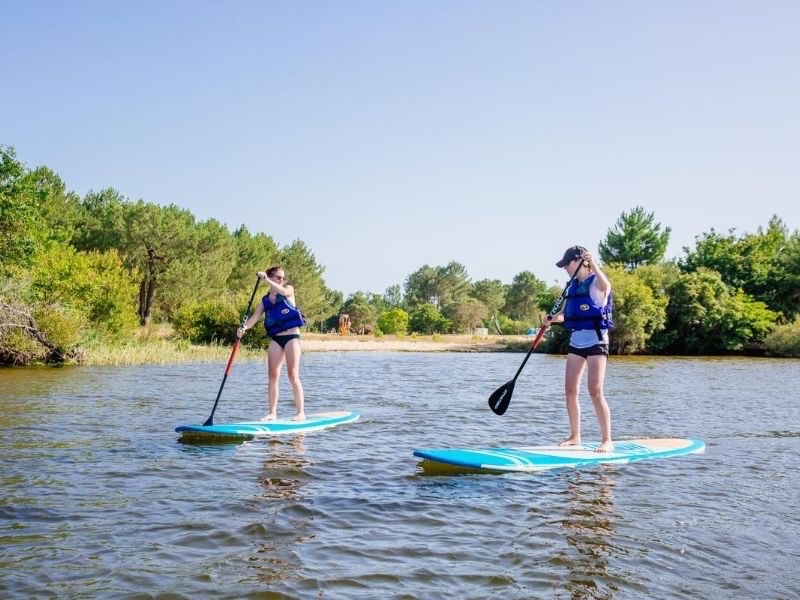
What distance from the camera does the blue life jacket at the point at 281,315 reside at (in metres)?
9.34

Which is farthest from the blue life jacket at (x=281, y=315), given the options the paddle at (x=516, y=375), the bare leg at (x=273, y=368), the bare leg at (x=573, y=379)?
the bare leg at (x=573, y=379)

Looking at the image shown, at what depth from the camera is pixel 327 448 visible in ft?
28.2

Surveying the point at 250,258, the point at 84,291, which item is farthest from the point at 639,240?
the point at 84,291

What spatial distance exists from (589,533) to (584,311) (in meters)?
2.73

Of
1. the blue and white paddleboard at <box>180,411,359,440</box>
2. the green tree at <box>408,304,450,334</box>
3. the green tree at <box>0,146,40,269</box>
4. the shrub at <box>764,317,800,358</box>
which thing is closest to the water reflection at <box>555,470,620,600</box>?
the blue and white paddleboard at <box>180,411,359,440</box>

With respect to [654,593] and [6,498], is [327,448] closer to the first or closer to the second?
[6,498]

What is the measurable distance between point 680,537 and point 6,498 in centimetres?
542

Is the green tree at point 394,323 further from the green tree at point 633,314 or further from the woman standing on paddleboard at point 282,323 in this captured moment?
the woman standing on paddleboard at point 282,323

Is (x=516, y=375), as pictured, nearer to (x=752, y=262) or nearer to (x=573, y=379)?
(x=573, y=379)

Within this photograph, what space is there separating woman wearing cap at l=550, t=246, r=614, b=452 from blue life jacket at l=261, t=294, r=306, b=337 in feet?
11.7

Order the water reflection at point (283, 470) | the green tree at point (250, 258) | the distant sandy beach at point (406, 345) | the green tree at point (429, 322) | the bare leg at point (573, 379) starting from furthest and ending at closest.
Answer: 1. the green tree at point (429, 322)
2. the green tree at point (250, 258)
3. the distant sandy beach at point (406, 345)
4. the bare leg at point (573, 379)
5. the water reflection at point (283, 470)

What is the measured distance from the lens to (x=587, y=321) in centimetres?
743

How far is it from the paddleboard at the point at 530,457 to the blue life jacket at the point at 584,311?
4.39 feet

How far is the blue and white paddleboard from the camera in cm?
881
